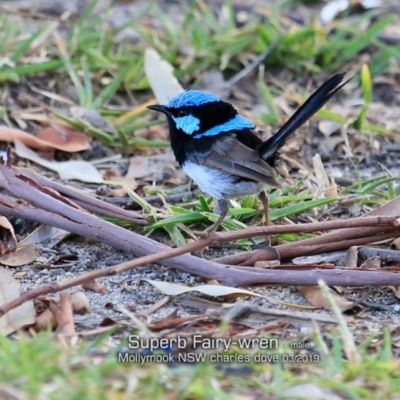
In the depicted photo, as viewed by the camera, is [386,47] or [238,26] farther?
[238,26]

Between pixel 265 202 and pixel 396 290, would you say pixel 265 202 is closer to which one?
Result: pixel 265 202

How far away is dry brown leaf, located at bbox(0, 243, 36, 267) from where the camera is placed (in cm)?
381

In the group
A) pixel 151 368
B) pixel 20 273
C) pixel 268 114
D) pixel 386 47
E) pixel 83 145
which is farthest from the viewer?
pixel 386 47

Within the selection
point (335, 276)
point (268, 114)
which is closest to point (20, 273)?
point (335, 276)

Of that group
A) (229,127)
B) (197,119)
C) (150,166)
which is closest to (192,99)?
(197,119)

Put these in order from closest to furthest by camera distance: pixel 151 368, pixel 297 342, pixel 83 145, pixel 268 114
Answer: pixel 151 368, pixel 297 342, pixel 83 145, pixel 268 114

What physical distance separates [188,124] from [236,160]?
1.31 ft

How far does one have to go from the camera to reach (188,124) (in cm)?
438

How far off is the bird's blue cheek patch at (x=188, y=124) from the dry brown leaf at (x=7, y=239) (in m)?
1.00

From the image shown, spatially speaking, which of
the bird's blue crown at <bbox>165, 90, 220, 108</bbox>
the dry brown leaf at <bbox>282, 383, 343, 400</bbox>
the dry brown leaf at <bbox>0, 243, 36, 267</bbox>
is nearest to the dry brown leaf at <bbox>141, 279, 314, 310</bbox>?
the dry brown leaf at <bbox>0, 243, 36, 267</bbox>

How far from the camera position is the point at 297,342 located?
9.99 feet

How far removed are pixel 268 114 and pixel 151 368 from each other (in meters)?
3.20

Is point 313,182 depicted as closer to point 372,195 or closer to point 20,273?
point 372,195

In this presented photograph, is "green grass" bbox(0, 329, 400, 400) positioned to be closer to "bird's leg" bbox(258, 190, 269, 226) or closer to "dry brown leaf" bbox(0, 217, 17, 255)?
"dry brown leaf" bbox(0, 217, 17, 255)
